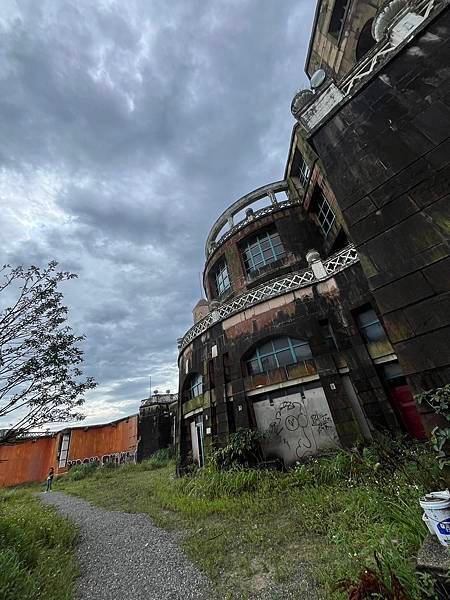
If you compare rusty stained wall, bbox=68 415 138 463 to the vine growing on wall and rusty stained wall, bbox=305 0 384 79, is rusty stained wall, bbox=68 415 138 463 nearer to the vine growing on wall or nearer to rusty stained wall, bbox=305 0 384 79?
the vine growing on wall

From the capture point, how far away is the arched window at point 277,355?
10876 mm

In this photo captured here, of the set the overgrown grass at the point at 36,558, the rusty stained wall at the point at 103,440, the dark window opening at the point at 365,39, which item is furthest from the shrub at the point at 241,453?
the rusty stained wall at the point at 103,440

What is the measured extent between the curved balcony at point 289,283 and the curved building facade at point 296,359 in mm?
49

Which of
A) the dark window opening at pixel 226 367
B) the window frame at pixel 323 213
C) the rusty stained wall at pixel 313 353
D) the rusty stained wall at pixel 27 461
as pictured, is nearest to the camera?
the rusty stained wall at pixel 313 353

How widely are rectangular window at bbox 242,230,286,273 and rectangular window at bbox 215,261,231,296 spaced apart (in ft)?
6.05

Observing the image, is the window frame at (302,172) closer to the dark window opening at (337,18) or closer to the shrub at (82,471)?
the dark window opening at (337,18)

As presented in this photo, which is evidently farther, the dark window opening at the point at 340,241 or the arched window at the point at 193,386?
the arched window at the point at 193,386

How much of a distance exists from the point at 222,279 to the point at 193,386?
779 centimetres

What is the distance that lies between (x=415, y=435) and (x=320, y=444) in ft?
9.94

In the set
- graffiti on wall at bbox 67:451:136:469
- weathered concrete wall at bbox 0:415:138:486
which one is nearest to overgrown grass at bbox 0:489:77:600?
graffiti on wall at bbox 67:451:136:469

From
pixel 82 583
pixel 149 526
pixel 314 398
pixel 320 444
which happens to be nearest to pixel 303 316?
pixel 314 398

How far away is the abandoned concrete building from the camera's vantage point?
3891mm

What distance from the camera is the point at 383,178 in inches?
172

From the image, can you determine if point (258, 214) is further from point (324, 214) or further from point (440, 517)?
point (440, 517)
